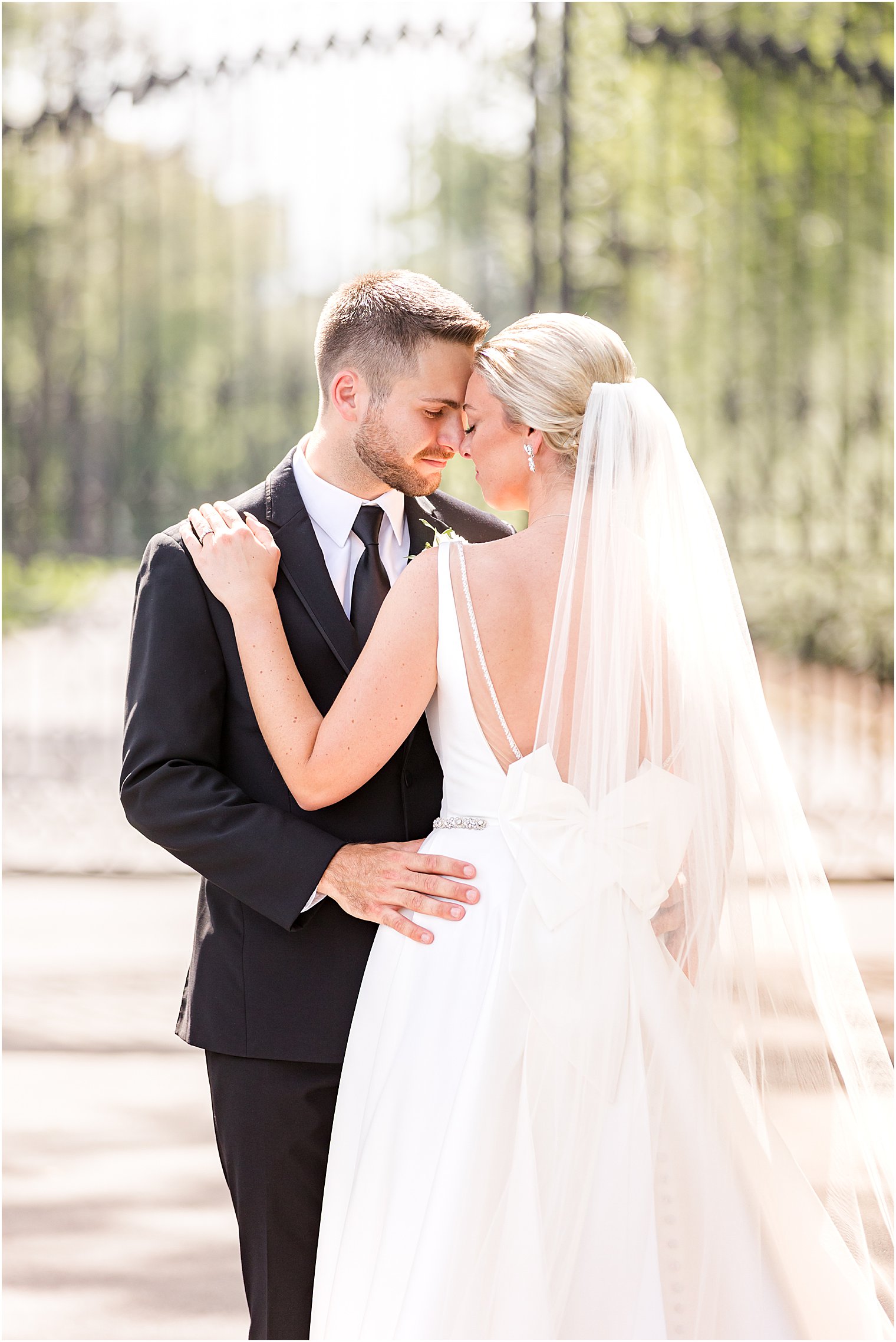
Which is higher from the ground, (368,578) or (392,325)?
(392,325)

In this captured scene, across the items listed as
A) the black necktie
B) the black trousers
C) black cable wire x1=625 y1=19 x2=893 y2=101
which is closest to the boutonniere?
the black necktie

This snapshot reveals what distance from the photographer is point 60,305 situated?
673 centimetres

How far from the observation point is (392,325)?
2.63 m

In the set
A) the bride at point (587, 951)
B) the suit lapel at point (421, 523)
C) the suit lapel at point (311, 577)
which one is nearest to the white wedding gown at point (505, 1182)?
the bride at point (587, 951)

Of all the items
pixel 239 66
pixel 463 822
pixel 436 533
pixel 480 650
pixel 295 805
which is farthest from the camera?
pixel 239 66

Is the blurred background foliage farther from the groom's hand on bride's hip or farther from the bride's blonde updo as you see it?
the groom's hand on bride's hip

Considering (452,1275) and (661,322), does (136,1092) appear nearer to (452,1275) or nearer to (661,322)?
(452,1275)

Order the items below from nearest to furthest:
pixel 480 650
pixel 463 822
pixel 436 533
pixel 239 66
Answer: pixel 480 650, pixel 463 822, pixel 436 533, pixel 239 66

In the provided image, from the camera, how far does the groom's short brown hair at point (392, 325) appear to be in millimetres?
2615

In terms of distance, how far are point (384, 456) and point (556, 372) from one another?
434 millimetres

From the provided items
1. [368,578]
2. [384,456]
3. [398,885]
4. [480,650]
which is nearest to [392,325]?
[384,456]

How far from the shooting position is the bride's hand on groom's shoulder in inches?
95.0

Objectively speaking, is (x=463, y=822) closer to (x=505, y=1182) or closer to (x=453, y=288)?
(x=505, y=1182)

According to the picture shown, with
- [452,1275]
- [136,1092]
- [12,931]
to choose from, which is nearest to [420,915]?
[452,1275]
